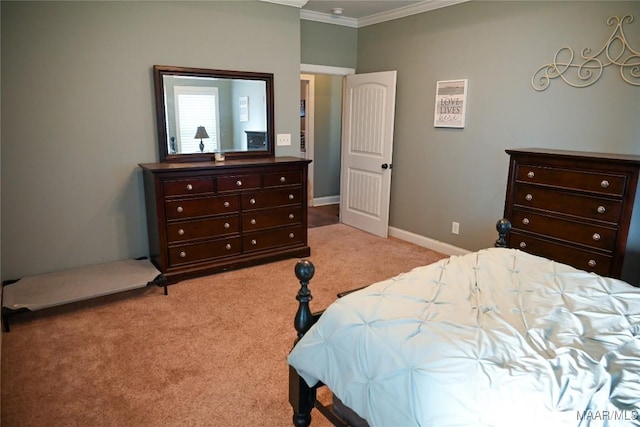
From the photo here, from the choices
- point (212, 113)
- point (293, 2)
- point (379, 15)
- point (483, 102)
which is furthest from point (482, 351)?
point (379, 15)

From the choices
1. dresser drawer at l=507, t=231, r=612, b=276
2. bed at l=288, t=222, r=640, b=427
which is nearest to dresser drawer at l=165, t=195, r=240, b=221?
bed at l=288, t=222, r=640, b=427

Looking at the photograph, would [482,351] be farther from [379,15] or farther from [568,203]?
[379,15]

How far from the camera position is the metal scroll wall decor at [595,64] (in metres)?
3.00

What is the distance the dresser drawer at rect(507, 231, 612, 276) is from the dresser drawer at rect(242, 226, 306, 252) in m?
2.01

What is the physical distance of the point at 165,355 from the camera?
2.60m

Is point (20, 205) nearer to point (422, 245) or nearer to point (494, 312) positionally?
point (494, 312)

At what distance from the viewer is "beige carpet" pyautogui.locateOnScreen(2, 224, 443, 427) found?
2.11 m

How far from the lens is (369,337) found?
4.78 feet

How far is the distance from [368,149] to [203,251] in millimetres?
2498

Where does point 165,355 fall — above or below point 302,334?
below

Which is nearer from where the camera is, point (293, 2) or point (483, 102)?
point (483, 102)

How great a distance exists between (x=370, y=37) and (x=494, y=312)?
14.4 ft

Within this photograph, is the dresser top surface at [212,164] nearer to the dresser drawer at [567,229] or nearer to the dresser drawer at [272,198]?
the dresser drawer at [272,198]

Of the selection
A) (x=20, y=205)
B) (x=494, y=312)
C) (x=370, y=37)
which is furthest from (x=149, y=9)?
(x=494, y=312)
